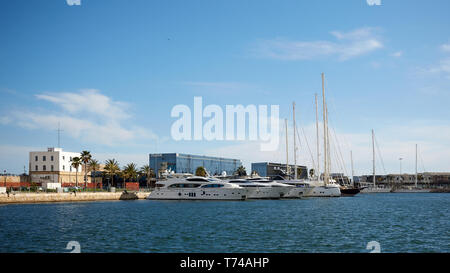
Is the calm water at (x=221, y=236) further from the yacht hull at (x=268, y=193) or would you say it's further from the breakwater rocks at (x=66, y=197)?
the yacht hull at (x=268, y=193)

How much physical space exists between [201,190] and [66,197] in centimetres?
2744

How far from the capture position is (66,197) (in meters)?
87.9

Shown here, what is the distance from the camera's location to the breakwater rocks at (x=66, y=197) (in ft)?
254

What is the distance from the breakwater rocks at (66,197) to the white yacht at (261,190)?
2525 cm

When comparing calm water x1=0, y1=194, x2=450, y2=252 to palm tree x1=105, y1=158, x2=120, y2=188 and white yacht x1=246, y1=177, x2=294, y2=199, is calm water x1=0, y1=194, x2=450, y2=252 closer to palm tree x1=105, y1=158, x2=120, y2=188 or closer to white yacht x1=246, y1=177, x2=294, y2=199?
white yacht x1=246, y1=177, x2=294, y2=199

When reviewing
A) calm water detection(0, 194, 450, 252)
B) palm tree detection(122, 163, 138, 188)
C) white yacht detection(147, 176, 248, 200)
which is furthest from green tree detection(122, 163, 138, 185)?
calm water detection(0, 194, 450, 252)

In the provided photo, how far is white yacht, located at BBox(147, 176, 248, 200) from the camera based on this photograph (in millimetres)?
91375

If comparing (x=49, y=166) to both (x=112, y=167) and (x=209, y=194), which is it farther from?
(x=209, y=194)

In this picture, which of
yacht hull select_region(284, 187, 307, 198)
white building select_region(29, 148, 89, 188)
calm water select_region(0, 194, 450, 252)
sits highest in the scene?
white building select_region(29, 148, 89, 188)

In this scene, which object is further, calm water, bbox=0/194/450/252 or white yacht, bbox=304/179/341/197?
white yacht, bbox=304/179/341/197

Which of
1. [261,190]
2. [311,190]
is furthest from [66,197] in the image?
[311,190]

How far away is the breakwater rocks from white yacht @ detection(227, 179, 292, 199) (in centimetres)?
2525

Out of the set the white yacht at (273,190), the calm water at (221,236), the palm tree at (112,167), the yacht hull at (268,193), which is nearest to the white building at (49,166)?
the palm tree at (112,167)
